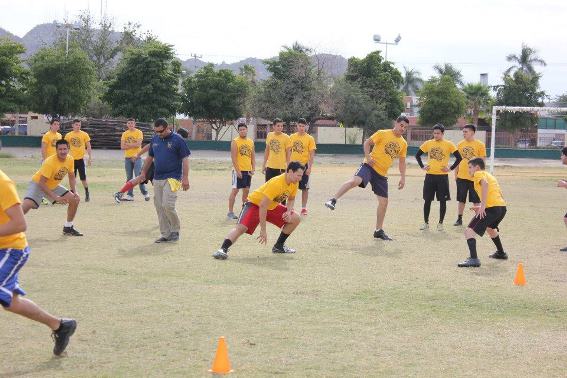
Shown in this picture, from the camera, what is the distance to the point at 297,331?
7.35 meters

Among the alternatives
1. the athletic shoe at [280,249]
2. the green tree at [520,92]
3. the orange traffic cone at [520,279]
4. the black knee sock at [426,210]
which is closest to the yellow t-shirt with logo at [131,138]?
the black knee sock at [426,210]

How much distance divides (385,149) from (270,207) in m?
3.79

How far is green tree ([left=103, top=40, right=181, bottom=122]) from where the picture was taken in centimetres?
5681

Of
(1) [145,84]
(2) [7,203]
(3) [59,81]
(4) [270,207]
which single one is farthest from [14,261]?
(1) [145,84]

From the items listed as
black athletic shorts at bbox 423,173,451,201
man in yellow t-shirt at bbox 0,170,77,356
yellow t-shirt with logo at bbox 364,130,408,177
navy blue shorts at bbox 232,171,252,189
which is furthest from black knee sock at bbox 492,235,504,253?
man in yellow t-shirt at bbox 0,170,77,356

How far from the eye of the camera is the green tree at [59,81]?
52.5 meters

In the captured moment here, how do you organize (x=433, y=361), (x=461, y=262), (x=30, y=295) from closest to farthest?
(x=433, y=361) < (x=30, y=295) < (x=461, y=262)

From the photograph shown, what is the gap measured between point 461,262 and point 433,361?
16.6ft

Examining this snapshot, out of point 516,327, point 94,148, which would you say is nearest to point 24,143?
point 94,148

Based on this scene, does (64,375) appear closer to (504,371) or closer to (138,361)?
(138,361)

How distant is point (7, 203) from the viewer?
5812 millimetres

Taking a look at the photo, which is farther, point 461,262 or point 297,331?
point 461,262

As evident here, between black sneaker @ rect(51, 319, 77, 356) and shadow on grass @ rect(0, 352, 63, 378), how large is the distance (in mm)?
73

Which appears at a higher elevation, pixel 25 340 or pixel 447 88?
pixel 447 88
